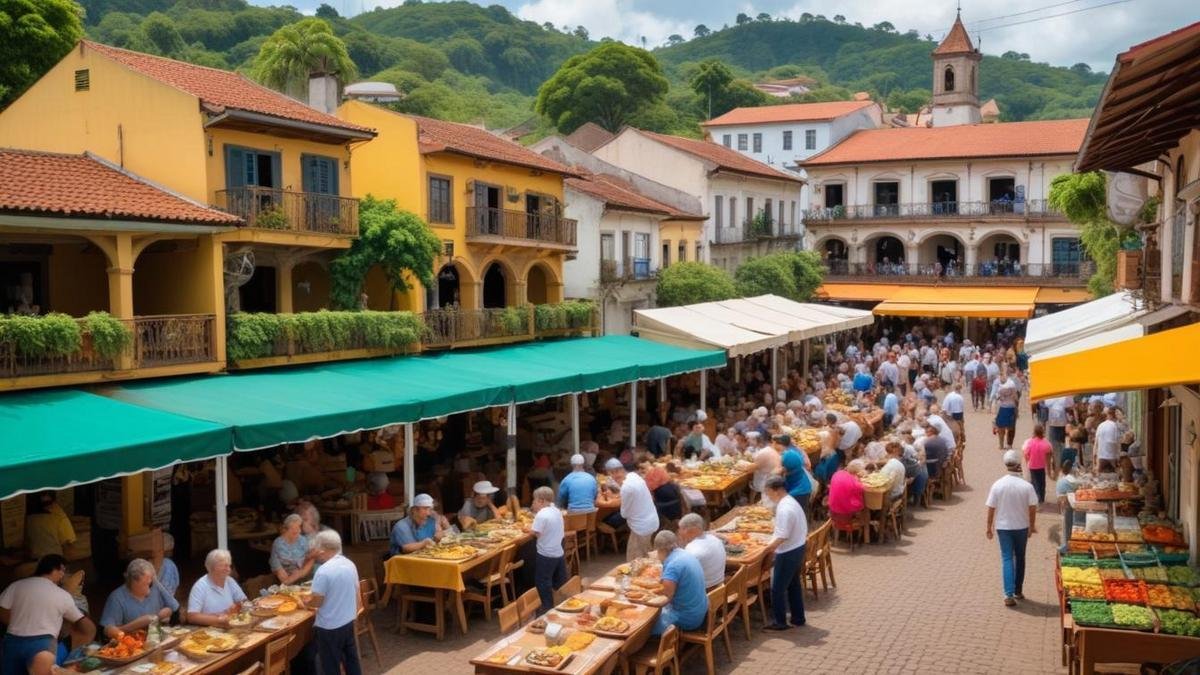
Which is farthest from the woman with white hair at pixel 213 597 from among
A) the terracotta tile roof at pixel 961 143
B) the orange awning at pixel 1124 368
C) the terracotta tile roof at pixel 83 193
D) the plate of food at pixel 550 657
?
the terracotta tile roof at pixel 961 143

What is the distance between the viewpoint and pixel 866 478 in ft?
54.9

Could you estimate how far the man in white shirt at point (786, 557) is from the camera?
468 inches

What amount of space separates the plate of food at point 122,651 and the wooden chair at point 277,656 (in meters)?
1.01

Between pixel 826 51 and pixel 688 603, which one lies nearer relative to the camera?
pixel 688 603

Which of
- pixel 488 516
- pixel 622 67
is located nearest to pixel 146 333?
pixel 488 516

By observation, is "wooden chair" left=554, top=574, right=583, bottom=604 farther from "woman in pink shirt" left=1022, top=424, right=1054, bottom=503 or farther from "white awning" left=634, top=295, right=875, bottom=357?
"white awning" left=634, top=295, right=875, bottom=357

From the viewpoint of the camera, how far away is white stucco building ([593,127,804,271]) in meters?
42.2

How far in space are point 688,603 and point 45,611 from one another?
5559 millimetres

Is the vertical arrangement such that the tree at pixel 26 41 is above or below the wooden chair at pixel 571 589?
above

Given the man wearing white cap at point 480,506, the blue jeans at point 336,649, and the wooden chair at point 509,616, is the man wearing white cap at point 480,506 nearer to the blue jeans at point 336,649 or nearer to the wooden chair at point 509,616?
the wooden chair at point 509,616

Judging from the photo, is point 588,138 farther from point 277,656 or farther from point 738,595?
point 277,656

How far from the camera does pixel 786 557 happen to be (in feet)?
39.3

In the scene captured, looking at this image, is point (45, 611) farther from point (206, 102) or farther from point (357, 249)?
point (357, 249)

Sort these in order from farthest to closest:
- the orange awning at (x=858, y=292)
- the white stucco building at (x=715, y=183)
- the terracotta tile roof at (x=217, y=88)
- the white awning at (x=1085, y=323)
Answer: the orange awning at (x=858, y=292) → the white stucco building at (x=715, y=183) → the terracotta tile roof at (x=217, y=88) → the white awning at (x=1085, y=323)
